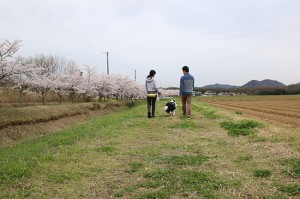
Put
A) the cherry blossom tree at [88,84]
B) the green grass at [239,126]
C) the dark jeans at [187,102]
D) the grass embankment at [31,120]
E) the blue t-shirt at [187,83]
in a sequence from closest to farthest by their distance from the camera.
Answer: the green grass at [239,126] → the grass embankment at [31,120] → the blue t-shirt at [187,83] → the dark jeans at [187,102] → the cherry blossom tree at [88,84]

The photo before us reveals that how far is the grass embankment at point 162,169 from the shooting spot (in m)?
4.25

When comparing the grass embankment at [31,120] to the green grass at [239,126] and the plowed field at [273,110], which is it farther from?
the plowed field at [273,110]

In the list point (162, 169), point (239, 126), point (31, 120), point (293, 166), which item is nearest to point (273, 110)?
point (239, 126)

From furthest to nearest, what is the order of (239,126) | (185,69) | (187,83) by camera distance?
(185,69) < (187,83) < (239,126)

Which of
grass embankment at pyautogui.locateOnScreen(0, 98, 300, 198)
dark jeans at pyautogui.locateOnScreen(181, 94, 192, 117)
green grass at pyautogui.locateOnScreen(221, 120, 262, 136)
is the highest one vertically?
dark jeans at pyautogui.locateOnScreen(181, 94, 192, 117)

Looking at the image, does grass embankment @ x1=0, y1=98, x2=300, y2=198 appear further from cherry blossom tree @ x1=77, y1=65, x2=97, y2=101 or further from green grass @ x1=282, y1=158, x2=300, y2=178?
cherry blossom tree @ x1=77, y1=65, x2=97, y2=101

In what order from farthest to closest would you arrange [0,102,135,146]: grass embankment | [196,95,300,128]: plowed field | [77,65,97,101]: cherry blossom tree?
[77,65,97,101]: cherry blossom tree
[196,95,300,128]: plowed field
[0,102,135,146]: grass embankment

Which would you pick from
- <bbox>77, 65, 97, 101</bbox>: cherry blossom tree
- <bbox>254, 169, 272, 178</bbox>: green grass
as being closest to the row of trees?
<bbox>77, 65, 97, 101</bbox>: cherry blossom tree

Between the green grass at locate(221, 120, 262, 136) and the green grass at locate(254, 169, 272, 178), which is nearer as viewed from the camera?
the green grass at locate(254, 169, 272, 178)

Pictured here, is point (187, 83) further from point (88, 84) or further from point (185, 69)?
point (88, 84)

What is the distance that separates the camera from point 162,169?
5305 millimetres

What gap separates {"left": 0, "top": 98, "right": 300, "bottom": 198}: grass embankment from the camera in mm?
4254

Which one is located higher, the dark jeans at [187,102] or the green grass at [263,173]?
the dark jeans at [187,102]

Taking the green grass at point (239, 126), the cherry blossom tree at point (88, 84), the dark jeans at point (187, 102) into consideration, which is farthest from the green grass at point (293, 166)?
the cherry blossom tree at point (88, 84)
